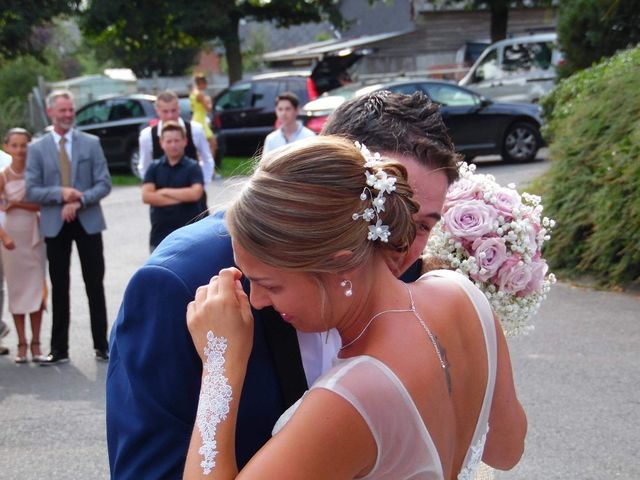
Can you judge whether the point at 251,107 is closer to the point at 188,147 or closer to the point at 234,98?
the point at 234,98

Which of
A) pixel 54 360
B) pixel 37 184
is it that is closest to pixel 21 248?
pixel 37 184

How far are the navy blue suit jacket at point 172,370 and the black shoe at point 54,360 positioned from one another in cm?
605

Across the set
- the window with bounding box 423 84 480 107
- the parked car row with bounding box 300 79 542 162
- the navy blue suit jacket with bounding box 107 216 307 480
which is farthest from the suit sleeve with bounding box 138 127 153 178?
the window with bounding box 423 84 480 107

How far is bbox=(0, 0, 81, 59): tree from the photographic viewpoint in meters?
29.3

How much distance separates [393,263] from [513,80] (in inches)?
845

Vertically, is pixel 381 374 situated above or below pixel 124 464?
above

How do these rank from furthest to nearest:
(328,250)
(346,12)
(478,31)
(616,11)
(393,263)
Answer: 1. (346,12)
2. (478,31)
3. (616,11)
4. (393,263)
5. (328,250)

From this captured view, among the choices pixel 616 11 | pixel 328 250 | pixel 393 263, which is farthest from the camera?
pixel 616 11

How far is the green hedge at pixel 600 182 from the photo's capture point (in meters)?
8.89

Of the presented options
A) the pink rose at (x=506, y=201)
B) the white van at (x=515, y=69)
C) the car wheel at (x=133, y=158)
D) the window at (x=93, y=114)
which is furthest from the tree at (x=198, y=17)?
the pink rose at (x=506, y=201)

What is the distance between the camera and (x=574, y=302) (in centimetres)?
871

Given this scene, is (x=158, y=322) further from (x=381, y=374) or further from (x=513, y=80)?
(x=513, y=80)

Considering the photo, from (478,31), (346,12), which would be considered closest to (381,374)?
(478,31)

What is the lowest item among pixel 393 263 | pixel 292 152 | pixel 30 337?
pixel 30 337
